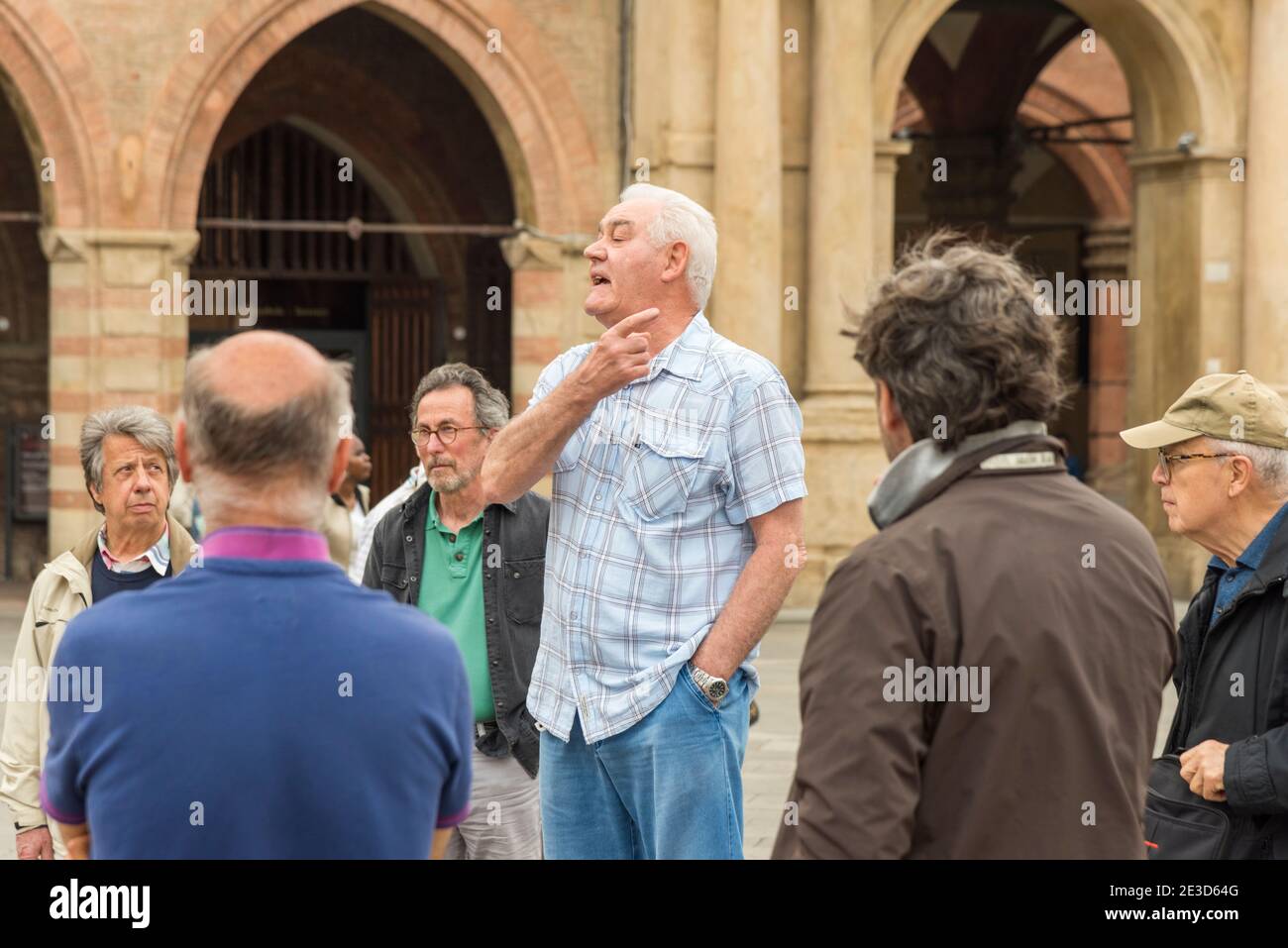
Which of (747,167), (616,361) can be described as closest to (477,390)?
(616,361)

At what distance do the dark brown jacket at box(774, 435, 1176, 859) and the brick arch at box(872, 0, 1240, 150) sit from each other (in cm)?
1467

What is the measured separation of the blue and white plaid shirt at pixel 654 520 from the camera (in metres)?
3.76

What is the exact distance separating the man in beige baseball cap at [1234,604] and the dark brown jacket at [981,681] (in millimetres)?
987

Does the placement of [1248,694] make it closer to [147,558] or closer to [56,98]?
[147,558]

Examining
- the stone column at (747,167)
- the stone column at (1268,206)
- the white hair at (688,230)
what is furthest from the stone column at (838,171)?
the white hair at (688,230)

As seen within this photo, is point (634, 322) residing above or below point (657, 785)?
above

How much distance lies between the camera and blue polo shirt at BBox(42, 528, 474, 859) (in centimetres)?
229

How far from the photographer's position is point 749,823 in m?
7.94

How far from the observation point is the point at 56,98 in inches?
634

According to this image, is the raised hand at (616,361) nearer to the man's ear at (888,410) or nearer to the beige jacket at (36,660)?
the man's ear at (888,410)

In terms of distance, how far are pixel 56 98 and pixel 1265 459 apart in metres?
14.0

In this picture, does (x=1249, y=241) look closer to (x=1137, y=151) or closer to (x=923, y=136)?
(x=1137, y=151)

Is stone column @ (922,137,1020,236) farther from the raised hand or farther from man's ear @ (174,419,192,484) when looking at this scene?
man's ear @ (174,419,192,484)

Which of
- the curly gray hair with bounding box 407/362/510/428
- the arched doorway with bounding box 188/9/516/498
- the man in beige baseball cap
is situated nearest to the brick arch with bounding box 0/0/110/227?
the arched doorway with bounding box 188/9/516/498
